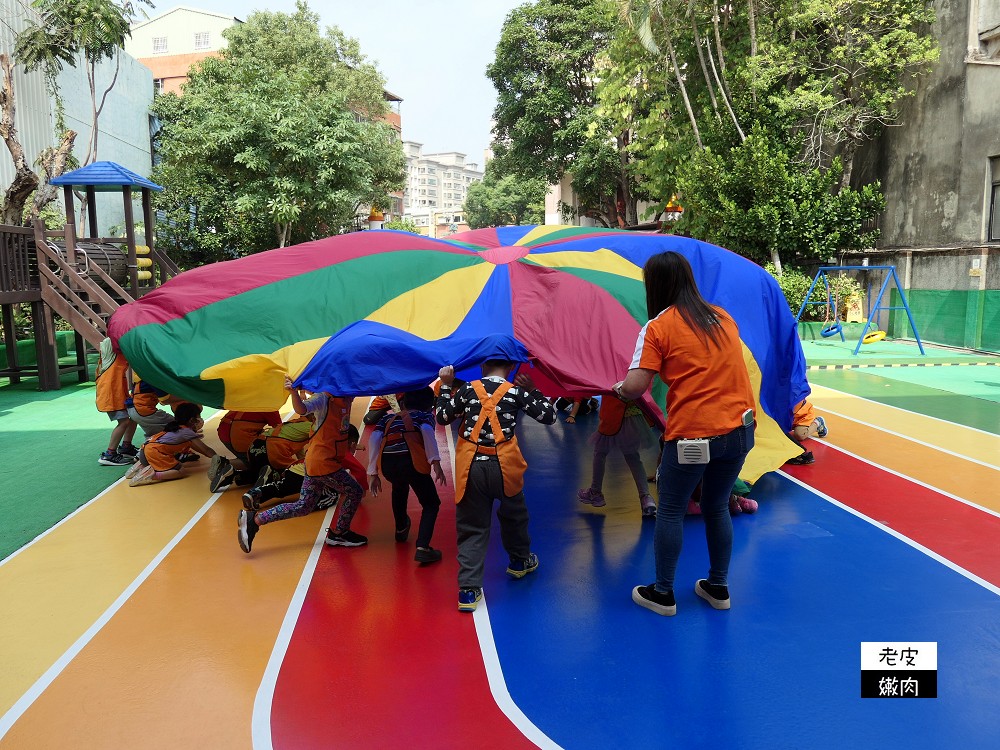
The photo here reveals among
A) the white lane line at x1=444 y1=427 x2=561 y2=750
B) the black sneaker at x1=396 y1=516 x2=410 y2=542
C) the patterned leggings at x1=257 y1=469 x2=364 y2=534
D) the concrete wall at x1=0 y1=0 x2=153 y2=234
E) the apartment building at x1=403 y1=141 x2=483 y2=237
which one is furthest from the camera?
the apartment building at x1=403 y1=141 x2=483 y2=237

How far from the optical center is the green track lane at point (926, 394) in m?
9.85

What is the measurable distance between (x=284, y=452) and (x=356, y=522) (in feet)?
3.41

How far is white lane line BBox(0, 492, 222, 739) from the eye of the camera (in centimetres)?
362

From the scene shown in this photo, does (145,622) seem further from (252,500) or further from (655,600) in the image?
(655,600)

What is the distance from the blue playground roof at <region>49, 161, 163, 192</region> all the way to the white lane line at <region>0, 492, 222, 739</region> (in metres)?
9.72

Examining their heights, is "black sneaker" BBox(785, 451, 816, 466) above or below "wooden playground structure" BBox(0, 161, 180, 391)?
below

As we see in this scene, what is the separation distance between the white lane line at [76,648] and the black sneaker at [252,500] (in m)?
0.65

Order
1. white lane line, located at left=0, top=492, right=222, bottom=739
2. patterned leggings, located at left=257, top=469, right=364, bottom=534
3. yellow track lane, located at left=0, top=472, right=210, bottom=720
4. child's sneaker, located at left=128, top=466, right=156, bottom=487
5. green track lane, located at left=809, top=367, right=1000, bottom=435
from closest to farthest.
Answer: white lane line, located at left=0, top=492, right=222, bottom=739 < yellow track lane, located at left=0, top=472, right=210, bottom=720 < patterned leggings, located at left=257, top=469, right=364, bottom=534 < child's sneaker, located at left=128, top=466, right=156, bottom=487 < green track lane, located at left=809, top=367, right=1000, bottom=435

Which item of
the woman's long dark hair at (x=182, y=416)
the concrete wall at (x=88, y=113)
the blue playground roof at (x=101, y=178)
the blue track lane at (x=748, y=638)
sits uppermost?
the concrete wall at (x=88, y=113)

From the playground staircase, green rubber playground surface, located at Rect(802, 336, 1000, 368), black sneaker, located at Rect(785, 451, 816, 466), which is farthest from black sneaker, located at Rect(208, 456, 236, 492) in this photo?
green rubber playground surface, located at Rect(802, 336, 1000, 368)

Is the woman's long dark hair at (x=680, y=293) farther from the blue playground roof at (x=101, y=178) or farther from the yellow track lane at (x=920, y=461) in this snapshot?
the blue playground roof at (x=101, y=178)

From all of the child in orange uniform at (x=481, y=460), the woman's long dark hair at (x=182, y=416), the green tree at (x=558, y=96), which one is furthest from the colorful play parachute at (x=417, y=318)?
the green tree at (x=558, y=96)

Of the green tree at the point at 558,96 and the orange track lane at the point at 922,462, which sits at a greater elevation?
the green tree at the point at 558,96

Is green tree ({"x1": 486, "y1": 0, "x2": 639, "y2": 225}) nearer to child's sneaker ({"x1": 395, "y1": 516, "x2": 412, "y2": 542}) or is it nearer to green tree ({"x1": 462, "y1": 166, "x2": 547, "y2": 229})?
child's sneaker ({"x1": 395, "y1": 516, "x2": 412, "y2": 542})
